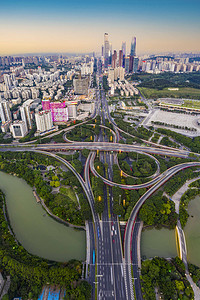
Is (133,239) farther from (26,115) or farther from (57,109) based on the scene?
(57,109)

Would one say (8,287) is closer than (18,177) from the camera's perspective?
Yes

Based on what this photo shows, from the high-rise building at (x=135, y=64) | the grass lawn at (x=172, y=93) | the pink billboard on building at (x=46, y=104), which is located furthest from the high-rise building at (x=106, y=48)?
the pink billboard on building at (x=46, y=104)

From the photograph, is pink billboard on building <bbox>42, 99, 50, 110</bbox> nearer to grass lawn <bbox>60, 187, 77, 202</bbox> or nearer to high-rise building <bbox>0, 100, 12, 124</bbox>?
high-rise building <bbox>0, 100, 12, 124</bbox>

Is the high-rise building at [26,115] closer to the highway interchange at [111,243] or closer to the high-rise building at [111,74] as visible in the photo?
the highway interchange at [111,243]

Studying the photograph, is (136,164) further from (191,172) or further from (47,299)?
(47,299)

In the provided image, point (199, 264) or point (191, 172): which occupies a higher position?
point (191, 172)

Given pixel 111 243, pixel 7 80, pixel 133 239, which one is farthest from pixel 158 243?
pixel 7 80

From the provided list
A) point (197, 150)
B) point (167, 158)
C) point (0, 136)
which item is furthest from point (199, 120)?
point (0, 136)
